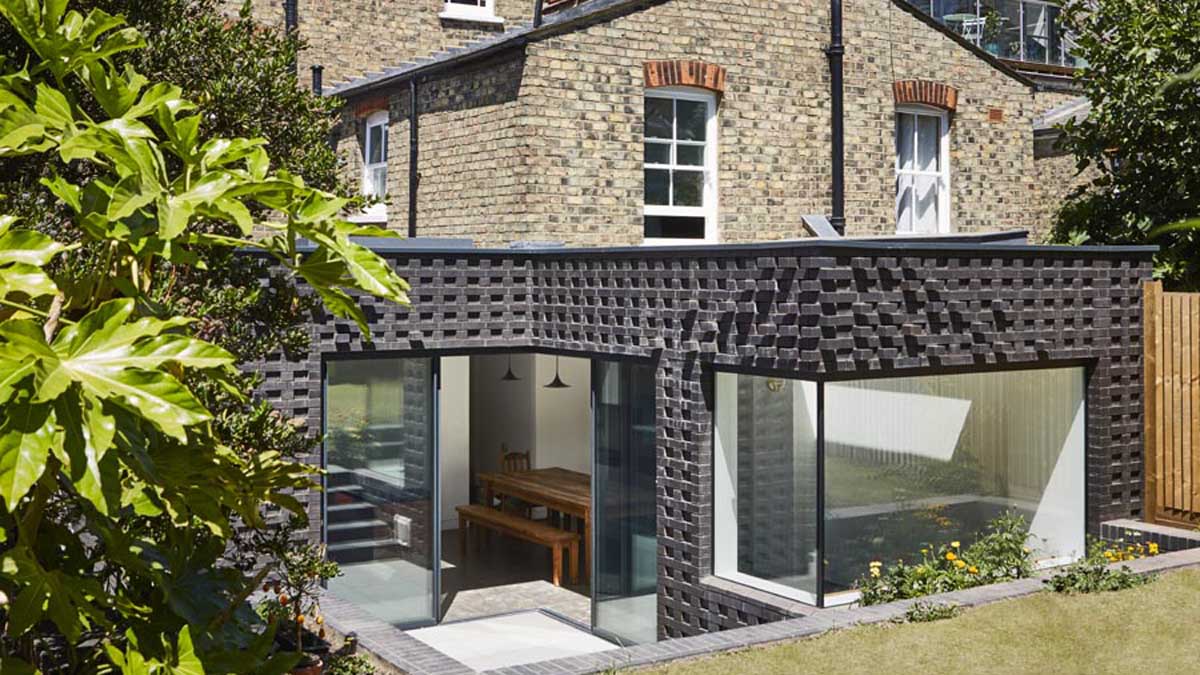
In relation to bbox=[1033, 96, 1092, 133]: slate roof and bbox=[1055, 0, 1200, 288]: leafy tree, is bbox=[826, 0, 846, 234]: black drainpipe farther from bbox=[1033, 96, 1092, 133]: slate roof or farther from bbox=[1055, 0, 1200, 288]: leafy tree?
bbox=[1033, 96, 1092, 133]: slate roof

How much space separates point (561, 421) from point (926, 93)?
6333 millimetres

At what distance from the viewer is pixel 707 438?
1097 centimetres

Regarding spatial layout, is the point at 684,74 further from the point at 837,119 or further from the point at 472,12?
the point at 472,12

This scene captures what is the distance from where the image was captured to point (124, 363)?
4188 millimetres

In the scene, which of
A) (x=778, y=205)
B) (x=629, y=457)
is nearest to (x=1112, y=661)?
(x=629, y=457)

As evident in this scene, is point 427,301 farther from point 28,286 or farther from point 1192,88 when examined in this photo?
point 1192,88

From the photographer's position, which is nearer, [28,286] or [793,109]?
[28,286]

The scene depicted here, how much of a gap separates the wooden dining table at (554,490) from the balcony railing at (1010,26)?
43.0 feet

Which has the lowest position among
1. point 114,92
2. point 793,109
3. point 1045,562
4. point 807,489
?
point 1045,562

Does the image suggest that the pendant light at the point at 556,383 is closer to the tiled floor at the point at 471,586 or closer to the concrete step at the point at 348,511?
the tiled floor at the point at 471,586

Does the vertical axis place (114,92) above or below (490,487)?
above

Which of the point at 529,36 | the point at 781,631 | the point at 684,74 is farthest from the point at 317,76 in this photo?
the point at 781,631

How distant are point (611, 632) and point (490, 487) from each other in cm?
401

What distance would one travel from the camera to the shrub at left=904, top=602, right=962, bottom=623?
30.4 feet
